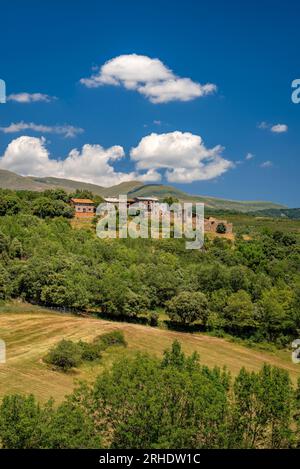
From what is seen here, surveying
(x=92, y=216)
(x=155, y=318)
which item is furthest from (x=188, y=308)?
(x=92, y=216)

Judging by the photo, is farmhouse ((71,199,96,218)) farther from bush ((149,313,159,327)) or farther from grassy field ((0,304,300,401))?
bush ((149,313,159,327))

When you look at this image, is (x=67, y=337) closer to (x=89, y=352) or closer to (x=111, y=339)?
(x=111, y=339)

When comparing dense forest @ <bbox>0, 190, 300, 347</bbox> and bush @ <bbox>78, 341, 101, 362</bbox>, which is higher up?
dense forest @ <bbox>0, 190, 300, 347</bbox>

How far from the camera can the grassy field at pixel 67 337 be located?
3744cm

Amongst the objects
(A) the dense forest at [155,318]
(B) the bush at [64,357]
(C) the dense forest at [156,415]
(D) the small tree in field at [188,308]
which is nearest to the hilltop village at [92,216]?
(A) the dense forest at [155,318]

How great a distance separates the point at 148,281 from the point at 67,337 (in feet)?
78.4

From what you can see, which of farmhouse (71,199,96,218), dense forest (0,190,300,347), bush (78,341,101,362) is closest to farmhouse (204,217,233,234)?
dense forest (0,190,300,347)

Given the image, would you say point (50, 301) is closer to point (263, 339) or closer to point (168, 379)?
point (263, 339)

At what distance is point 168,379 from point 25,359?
870 inches

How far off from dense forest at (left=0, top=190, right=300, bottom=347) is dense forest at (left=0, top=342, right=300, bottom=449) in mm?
37821

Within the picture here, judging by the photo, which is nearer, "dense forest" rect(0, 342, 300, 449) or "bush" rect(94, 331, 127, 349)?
"dense forest" rect(0, 342, 300, 449)

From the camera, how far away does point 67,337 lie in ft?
166

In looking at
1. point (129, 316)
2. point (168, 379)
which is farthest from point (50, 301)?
point (168, 379)

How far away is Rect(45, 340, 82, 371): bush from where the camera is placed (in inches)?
1636
